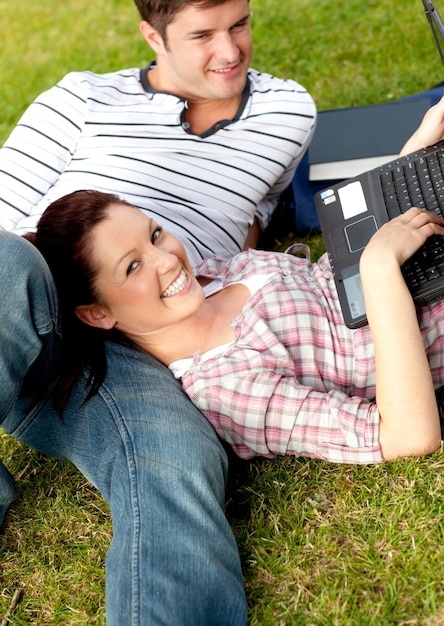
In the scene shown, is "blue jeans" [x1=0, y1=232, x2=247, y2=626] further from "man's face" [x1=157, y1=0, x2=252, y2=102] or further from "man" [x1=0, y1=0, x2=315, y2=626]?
"man's face" [x1=157, y1=0, x2=252, y2=102]

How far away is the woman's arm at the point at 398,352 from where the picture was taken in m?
1.99

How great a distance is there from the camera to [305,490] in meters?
2.20

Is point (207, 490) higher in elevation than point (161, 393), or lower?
lower

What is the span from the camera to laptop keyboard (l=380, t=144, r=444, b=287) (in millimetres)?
2094

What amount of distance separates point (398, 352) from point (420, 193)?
52cm

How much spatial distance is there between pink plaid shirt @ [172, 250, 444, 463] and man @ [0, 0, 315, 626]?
0.34 feet

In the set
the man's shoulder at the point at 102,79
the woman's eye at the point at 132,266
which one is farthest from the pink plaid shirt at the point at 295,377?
the man's shoulder at the point at 102,79

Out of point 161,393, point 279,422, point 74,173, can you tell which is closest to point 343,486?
point 279,422

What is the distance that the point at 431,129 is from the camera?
94.5 inches

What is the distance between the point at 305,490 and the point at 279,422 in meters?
0.23

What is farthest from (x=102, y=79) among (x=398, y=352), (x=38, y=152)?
(x=398, y=352)

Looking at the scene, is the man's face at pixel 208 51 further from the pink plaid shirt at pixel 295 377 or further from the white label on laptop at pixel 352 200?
the pink plaid shirt at pixel 295 377

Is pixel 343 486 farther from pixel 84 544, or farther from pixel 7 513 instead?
pixel 7 513

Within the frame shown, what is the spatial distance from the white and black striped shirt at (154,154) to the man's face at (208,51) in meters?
0.09
